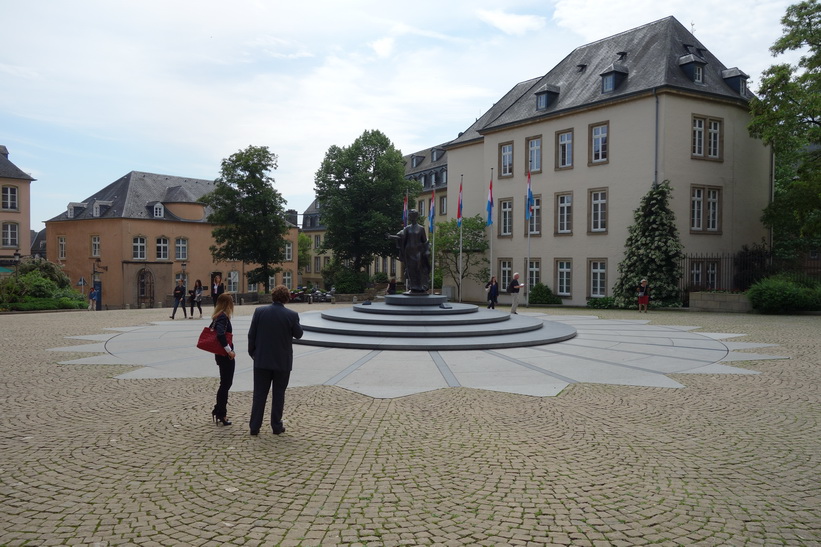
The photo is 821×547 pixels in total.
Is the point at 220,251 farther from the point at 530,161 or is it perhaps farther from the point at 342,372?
the point at 342,372

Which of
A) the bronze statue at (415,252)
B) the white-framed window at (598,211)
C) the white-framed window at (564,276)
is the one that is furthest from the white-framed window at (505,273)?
the bronze statue at (415,252)

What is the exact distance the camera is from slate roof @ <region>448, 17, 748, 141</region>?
30.1 metres

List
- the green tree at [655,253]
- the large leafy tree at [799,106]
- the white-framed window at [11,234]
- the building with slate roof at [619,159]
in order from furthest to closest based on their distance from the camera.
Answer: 1. the white-framed window at [11,234]
2. the building with slate roof at [619,159]
3. the green tree at [655,253]
4. the large leafy tree at [799,106]

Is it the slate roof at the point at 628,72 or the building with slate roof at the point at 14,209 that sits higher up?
the slate roof at the point at 628,72

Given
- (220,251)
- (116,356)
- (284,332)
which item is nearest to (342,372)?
(284,332)

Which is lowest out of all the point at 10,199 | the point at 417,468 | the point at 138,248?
the point at 417,468

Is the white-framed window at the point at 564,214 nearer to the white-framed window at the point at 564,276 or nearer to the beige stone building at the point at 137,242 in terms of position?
the white-framed window at the point at 564,276

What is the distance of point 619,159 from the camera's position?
3092cm

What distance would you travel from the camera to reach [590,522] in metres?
4.40

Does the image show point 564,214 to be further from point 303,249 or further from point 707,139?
point 303,249

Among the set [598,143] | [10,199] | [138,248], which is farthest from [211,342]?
[10,199]

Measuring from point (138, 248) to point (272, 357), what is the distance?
1902 inches

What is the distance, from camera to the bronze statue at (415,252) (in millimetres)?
17953

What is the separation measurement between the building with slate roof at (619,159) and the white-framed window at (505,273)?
0.07m
